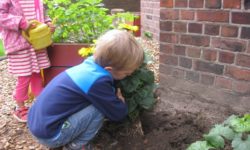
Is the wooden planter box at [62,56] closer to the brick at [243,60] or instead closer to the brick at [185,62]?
the brick at [185,62]

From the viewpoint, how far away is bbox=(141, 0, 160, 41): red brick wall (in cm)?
542

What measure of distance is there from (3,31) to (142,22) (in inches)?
146

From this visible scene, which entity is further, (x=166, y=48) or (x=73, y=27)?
(x=73, y=27)

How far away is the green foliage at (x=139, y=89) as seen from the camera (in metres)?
2.40

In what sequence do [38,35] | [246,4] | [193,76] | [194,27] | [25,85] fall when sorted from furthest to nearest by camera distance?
[25,85] < [38,35] < [193,76] < [194,27] < [246,4]

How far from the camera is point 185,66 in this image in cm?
274

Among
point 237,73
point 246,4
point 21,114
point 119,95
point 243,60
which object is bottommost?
point 21,114

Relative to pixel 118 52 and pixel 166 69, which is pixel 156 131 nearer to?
pixel 166 69

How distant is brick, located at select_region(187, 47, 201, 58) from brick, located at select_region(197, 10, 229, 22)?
0.24 meters

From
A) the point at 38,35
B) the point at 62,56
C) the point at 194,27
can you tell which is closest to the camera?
the point at 194,27

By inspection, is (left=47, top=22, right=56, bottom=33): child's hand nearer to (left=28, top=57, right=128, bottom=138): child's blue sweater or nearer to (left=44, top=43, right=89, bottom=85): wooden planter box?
(left=44, top=43, right=89, bottom=85): wooden planter box

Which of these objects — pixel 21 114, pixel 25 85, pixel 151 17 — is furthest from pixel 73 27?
pixel 151 17

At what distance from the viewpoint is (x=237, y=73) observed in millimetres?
2414

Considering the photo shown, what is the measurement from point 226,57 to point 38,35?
1.55 m
